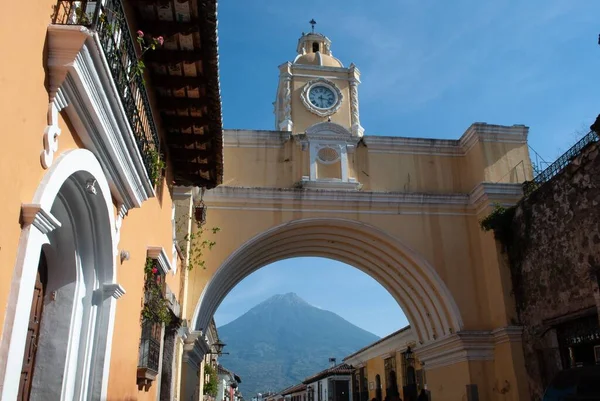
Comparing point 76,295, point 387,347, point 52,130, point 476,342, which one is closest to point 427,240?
point 476,342

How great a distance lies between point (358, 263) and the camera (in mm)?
15070

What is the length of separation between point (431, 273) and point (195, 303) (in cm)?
529

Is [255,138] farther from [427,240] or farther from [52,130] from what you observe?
[52,130]

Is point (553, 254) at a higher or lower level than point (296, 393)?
higher

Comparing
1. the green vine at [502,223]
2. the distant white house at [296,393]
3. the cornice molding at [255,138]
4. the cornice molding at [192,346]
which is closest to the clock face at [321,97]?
the cornice molding at [255,138]

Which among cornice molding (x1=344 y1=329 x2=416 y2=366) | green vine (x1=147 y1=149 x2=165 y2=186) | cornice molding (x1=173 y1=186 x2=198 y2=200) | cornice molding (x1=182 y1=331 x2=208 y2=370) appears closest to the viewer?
green vine (x1=147 y1=149 x2=165 y2=186)

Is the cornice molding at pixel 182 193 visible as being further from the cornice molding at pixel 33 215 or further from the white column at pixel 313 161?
the cornice molding at pixel 33 215

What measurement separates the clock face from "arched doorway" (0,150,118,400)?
1082 centimetres

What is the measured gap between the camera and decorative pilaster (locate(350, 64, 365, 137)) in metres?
14.9

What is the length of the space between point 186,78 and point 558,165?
26.7 ft

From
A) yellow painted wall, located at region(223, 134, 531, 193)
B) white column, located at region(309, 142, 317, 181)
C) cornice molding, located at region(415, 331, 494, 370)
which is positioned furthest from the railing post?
white column, located at region(309, 142, 317, 181)

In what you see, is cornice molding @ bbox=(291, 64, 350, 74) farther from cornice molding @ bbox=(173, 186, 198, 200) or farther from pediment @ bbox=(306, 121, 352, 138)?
cornice molding @ bbox=(173, 186, 198, 200)

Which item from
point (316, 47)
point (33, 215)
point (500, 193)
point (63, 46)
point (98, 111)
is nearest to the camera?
point (33, 215)

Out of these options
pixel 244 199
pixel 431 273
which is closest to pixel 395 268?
pixel 431 273
